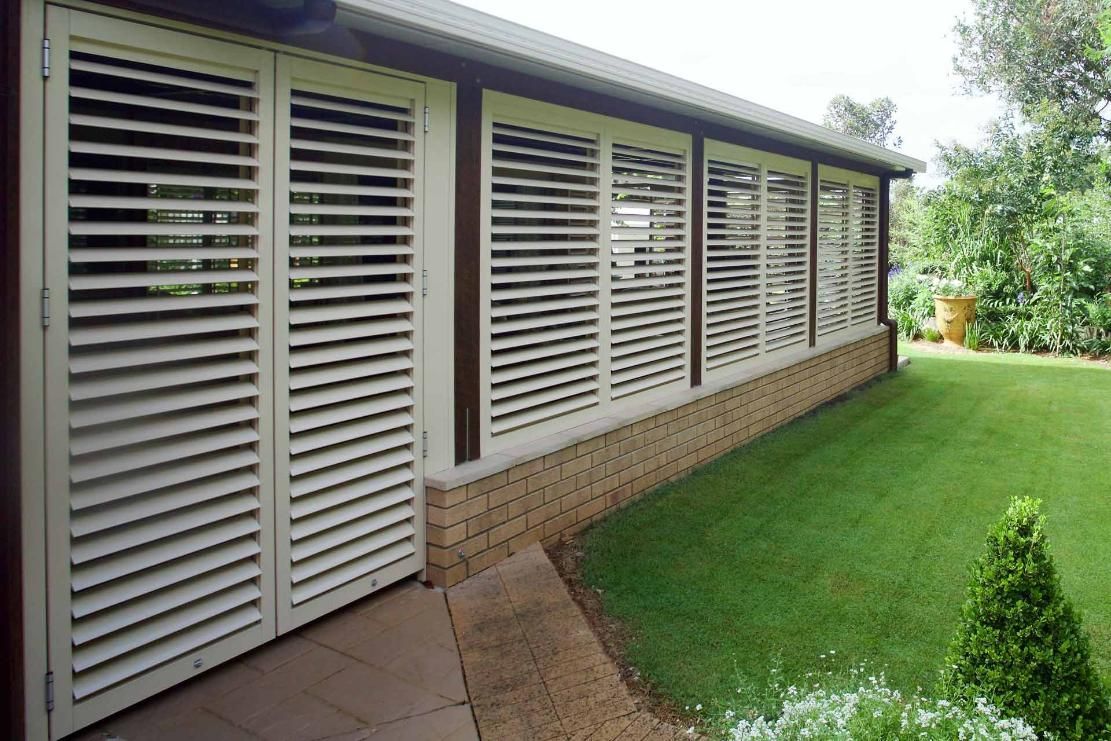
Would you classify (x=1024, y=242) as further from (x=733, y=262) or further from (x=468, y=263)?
(x=468, y=263)

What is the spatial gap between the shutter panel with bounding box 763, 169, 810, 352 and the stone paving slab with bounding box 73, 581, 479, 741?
16.3 ft

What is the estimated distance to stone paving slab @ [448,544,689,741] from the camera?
301cm

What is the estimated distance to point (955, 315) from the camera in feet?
45.6

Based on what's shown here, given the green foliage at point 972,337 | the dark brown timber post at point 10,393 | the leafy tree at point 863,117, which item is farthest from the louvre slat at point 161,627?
the leafy tree at point 863,117

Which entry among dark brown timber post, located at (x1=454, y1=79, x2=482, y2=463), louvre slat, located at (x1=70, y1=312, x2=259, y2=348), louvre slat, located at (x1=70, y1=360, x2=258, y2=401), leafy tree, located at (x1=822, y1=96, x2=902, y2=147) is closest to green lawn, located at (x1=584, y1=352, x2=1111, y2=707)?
dark brown timber post, located at (x1=454, y1=79, x2=482, y2=463)

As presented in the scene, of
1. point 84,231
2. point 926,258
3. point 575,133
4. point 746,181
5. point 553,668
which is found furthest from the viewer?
point 926,258

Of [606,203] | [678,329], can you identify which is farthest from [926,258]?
[606,203]

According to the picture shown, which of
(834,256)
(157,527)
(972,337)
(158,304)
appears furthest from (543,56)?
(972,337)

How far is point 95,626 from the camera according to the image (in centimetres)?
290

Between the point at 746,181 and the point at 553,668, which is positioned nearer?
the point at 553,668

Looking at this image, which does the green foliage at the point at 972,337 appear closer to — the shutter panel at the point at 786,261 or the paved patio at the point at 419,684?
the shutter panel at the point at 786,261

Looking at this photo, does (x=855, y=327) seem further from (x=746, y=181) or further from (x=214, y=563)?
(x=214, y=563)

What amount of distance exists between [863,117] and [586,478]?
155 ft

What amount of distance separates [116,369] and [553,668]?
198cm
